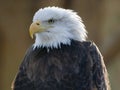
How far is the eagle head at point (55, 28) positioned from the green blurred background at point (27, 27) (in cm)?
610

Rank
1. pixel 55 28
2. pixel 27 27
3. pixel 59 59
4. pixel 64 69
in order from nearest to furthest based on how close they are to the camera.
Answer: pixel 64 69
pixel 59 59
pixel 55 28
pixel 27 27

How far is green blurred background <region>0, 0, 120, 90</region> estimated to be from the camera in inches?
630

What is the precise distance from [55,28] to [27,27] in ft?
→ 22.8

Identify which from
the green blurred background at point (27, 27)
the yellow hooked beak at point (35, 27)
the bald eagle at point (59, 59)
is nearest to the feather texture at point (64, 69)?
the bald eagle at point (59, 59)

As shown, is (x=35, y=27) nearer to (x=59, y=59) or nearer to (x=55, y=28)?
(x=55, y=28)

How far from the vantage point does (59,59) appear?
9172mm

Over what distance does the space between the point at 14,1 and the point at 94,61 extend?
274 inches

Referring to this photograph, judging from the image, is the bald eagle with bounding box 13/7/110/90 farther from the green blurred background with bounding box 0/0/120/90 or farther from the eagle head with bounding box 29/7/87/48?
the green blurred background with bounding box 0/0/120/90

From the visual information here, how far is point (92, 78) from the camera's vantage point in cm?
916

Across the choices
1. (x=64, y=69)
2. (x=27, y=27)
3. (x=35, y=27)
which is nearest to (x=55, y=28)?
(x=35, y=27)

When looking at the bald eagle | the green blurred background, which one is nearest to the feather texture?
the bald eagle

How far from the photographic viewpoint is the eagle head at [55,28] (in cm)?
920

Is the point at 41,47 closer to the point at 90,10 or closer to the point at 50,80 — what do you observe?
the point at 50,80

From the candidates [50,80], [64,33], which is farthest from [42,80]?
[64,33]
